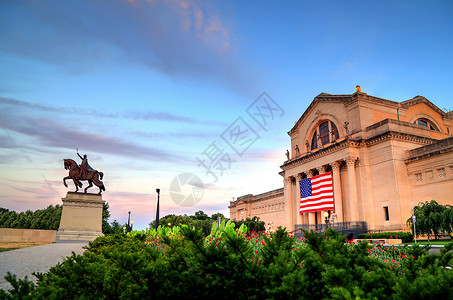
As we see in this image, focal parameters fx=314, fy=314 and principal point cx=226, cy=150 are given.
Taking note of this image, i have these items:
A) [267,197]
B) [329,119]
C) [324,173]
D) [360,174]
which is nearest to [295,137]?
[329,119]

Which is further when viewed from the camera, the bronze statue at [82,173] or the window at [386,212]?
the bronze statue at [82,173]

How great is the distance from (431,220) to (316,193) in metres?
15.8

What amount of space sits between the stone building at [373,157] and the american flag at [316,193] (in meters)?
0.89

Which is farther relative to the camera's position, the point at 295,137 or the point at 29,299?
the point at 295,137

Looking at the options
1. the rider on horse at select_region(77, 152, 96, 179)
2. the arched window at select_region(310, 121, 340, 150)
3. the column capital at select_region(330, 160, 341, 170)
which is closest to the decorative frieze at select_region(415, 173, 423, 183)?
the column capital at select_region(330, 160, 341, 170)

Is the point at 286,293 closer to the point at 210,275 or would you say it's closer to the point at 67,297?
the point at 210,275

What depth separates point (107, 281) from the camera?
407 cm

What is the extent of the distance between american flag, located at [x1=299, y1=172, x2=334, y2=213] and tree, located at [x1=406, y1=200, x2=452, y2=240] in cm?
1129

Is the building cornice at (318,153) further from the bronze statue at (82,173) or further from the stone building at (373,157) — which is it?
the bronze statue at (82,173)

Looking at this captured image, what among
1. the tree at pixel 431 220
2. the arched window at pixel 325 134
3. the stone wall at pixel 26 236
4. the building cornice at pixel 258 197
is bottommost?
the stone wall at pixel 26 236

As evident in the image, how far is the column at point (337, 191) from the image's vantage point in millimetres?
39281

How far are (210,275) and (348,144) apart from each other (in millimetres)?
37630

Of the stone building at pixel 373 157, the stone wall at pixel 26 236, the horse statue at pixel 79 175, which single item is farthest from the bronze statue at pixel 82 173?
the stone building at pixel 373 157

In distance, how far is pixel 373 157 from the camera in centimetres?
3834
